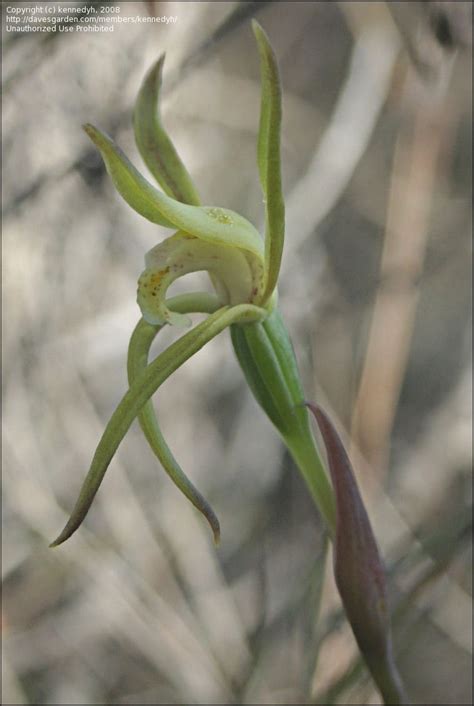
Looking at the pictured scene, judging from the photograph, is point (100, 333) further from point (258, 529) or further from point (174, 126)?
point (258, 529)

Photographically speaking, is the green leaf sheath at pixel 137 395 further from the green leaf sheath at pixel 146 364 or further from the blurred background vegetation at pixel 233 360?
the blurred background vegetation at pixel 233 360

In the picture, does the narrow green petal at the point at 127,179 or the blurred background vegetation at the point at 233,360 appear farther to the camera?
the blurred background vegetation at the point at 233,360

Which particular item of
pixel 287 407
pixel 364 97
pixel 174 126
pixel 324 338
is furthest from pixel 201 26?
pixel 287 407

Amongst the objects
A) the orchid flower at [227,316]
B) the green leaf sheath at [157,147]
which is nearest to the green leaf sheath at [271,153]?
the orchid flower at [227,316]

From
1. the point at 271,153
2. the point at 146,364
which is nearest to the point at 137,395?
the point at 146,364

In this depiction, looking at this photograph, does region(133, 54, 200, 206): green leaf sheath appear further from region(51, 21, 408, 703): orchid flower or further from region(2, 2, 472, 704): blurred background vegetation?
region(2, 2, 472, 704): blurred background vegetation

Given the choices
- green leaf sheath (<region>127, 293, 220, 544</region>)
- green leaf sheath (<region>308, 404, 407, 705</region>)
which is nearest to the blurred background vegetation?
green leaf sheath (<region>308, 404, 407, 705</region>)
